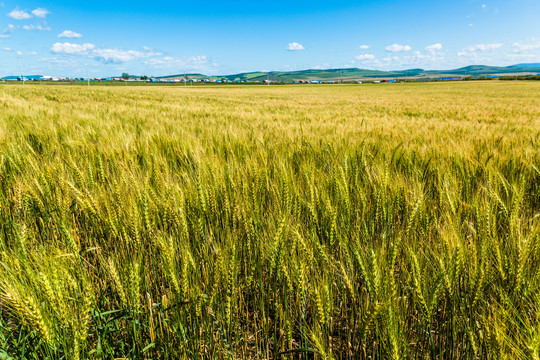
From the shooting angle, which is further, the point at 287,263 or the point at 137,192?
the point at 137,192

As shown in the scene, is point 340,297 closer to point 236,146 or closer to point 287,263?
point 287,263

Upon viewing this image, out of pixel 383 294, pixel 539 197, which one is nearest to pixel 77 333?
pixel 383 294

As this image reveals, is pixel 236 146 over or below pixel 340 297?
over

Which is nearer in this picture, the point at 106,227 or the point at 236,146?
the point at 106,227

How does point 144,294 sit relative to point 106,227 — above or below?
below

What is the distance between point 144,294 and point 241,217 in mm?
513

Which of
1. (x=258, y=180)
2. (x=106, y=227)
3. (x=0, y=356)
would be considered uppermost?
(x=258, y=180)

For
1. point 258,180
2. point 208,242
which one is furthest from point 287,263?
point 258,180

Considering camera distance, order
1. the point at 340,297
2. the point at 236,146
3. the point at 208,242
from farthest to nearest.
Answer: the point at 236,146, the point at 208,242, the point at 340,297

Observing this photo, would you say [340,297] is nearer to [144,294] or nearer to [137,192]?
[144,294]

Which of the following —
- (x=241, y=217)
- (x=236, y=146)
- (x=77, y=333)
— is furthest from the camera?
(x=236, y=146)

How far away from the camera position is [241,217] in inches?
54.6

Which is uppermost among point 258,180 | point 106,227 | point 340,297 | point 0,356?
point 258,180

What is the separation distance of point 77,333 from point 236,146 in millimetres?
2083
